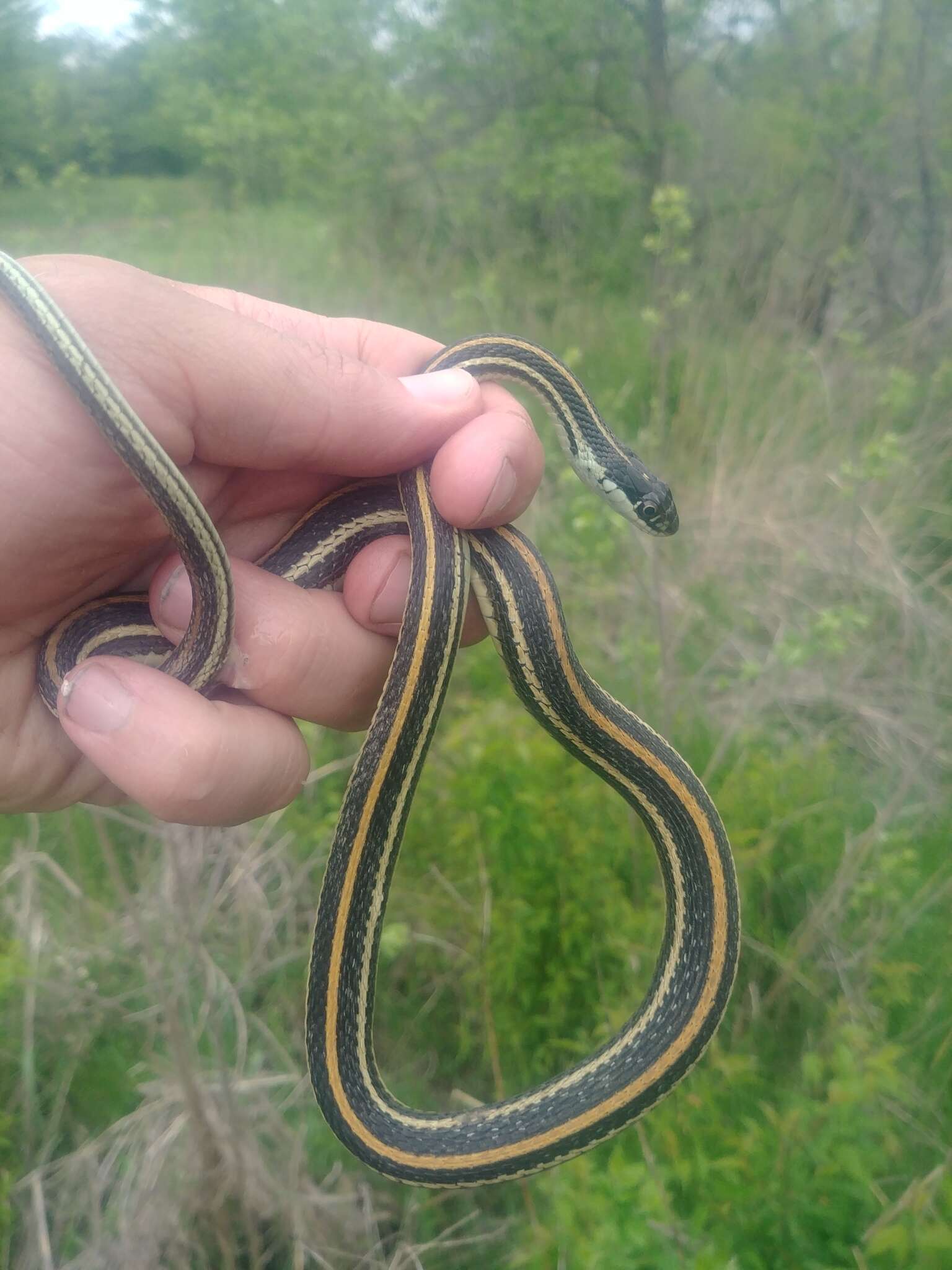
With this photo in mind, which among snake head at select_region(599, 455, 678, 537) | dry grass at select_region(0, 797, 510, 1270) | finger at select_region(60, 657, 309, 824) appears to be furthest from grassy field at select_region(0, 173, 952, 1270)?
finger at select_region(60, 657, 309, 824)

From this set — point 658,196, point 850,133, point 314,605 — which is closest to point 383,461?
point 314,605

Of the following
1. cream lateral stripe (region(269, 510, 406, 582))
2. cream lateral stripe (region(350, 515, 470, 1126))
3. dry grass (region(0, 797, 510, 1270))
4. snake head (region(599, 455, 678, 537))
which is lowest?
dry grass (region(0, 797, 510, 1270))

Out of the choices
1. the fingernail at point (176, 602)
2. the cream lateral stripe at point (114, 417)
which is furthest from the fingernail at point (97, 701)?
the cream lateral stripe at point (114, 417)

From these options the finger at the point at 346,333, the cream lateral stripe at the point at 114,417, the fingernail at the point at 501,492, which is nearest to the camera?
the cream lateral stripe at the point at 114,417

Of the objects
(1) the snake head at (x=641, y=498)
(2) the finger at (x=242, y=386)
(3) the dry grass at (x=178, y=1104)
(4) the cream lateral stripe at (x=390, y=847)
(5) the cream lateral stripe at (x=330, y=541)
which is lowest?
(3) the dry grass at (x=178, y=1104)

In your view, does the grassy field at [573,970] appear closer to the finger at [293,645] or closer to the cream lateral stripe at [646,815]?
the cream lateral stripe at [646,815]

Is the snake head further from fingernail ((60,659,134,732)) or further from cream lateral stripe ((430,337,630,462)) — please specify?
fingernail ((60,659,134,732))

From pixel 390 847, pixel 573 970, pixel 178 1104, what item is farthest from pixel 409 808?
pixel 178 1104

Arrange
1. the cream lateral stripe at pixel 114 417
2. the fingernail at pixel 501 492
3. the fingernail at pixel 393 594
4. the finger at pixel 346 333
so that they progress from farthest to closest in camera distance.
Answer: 1. the finger at pixel 346 333
2. the fingernail at pixel 393 594
3. the fingernail at pixel 501 492
4. the cream lateral stripe at pixel 114 417
